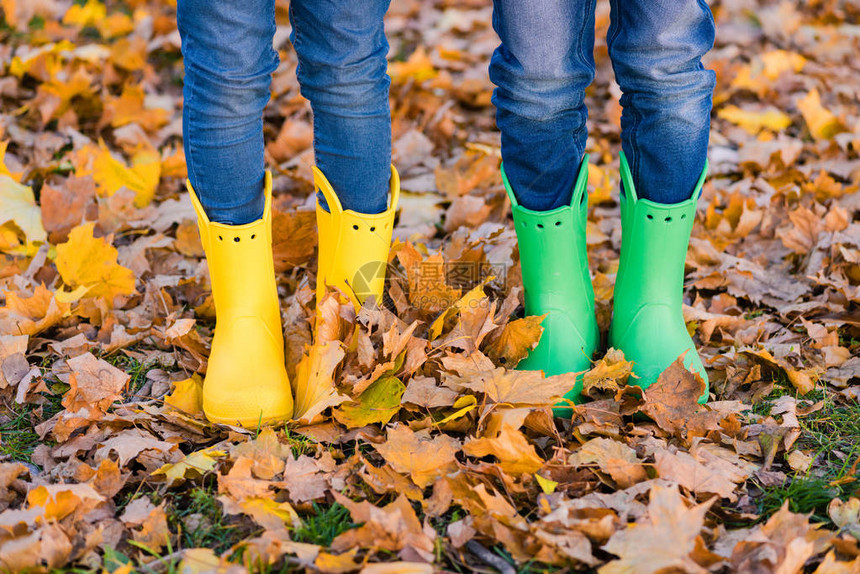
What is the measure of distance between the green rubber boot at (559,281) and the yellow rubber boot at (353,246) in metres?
0.27

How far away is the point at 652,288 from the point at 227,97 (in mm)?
866

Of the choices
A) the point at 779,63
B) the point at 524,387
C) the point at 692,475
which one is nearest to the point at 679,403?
the point at 692,475

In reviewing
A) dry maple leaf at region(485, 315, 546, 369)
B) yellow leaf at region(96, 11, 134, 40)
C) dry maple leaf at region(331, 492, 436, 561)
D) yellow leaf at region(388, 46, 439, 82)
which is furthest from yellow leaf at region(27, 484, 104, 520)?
yellow leaf at region(96, 11, 134, 40)

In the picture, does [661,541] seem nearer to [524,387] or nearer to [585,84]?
[524,387]

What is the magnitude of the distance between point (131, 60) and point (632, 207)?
7.36 feet

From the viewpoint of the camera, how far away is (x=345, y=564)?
1098 millimetres

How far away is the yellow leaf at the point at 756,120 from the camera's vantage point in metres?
2.66

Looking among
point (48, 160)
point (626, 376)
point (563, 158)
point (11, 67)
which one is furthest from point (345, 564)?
point (11, 67)

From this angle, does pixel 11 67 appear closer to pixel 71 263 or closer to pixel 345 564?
pixel 71 263

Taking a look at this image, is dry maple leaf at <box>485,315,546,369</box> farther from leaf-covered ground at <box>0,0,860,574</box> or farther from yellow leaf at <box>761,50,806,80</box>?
yellow leaf at <box>761,50,806,80</box>

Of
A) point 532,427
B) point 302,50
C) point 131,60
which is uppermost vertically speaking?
point 302,50

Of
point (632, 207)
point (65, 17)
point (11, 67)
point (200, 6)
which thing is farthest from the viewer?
point (65, 17)

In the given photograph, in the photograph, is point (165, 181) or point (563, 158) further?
point (165, 181)

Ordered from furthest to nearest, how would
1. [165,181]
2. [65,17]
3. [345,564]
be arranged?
1. [65,17]
2. [165,181]
3. [345,564]
